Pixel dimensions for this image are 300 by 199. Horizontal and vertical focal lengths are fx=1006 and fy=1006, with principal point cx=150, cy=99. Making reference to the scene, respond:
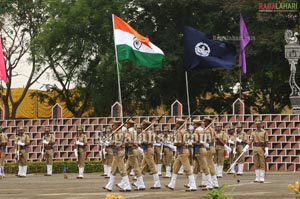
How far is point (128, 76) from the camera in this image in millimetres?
50688

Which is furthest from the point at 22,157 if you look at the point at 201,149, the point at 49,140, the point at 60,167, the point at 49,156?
the point at 201,149

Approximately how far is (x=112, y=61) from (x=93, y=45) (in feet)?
11.1

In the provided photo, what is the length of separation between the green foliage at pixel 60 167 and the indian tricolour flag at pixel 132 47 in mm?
6147

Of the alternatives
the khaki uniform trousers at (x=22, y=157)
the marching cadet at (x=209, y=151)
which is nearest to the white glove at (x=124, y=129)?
the marching cadet at (x=209, y=151)

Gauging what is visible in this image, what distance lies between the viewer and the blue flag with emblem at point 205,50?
4191 centimetres

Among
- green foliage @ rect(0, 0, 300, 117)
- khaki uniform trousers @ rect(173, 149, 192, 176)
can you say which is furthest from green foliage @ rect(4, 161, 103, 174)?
khaki uniform trousers @ rect(173, 149, 192, 176)

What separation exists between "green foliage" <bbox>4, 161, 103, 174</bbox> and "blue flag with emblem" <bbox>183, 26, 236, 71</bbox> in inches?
242

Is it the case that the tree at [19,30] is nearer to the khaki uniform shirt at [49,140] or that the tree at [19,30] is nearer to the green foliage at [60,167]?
the green foliage at [60,167]

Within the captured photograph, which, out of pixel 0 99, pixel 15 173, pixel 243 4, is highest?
pixel 243 4

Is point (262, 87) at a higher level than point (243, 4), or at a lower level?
lower

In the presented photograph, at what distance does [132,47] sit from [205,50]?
353cm

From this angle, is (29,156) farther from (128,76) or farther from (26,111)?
(26,111)

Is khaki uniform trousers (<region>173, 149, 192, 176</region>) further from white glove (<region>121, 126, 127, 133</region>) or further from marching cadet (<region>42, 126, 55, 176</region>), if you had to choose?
marching cadet (<region>42, 126, 55, 176</region>)

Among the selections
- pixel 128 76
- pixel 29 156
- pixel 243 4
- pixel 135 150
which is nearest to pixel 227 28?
pixel 243 4
